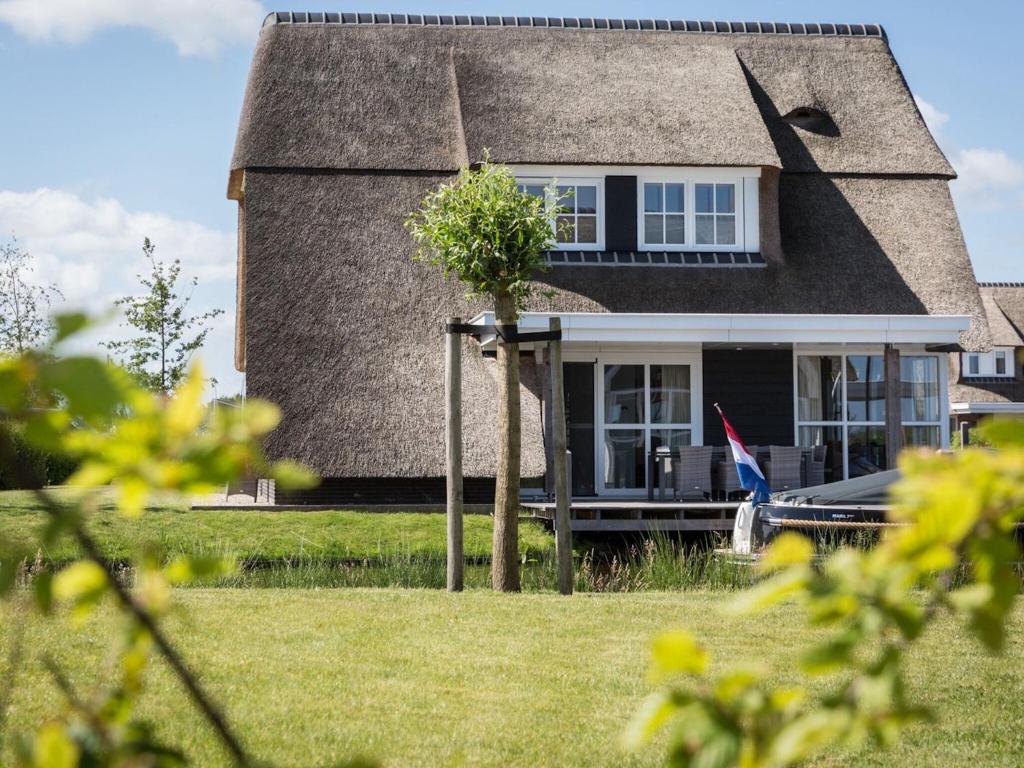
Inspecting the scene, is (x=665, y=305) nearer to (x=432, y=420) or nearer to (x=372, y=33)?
(x=432, y=420)

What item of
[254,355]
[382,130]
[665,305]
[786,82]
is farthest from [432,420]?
[786,82]

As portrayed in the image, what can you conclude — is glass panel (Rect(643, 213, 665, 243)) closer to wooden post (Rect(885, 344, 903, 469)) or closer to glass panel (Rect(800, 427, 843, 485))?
glass panel (Rect(800, 427, 843, 485))

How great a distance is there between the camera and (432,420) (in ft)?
50.3

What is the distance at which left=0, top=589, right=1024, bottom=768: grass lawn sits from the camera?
15.7ft

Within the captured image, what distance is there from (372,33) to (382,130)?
7.32 feet

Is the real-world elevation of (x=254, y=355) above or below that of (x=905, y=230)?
below

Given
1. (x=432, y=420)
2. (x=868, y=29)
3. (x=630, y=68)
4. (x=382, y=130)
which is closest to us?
(x=432, y=420)

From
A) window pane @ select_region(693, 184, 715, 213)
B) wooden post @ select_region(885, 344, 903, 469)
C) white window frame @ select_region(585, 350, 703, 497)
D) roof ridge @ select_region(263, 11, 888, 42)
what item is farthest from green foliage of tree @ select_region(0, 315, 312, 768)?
roof ridge @ select_region(263, 11, 888, 42)

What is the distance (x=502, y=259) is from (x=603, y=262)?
7.37 m

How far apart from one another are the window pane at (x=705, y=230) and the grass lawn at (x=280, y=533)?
5509 mm

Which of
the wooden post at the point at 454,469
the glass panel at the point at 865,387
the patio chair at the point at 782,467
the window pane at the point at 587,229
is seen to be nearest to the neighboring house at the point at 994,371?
the glass panel at the point at 865,387

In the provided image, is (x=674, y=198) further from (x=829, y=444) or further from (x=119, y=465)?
(x=119, y=465)

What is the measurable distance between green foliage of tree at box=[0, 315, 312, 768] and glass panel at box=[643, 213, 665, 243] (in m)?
16.4

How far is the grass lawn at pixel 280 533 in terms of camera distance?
12.2m
